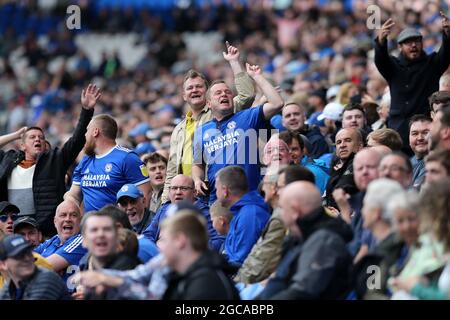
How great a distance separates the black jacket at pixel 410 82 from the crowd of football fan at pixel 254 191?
0.01 meters

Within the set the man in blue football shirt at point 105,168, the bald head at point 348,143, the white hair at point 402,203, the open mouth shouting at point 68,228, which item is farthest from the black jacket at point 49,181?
the white hair at point 402,203

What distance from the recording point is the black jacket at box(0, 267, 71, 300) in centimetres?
872

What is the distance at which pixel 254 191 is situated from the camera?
10.2 meters

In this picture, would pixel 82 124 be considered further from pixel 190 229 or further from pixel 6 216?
pixel 190 229

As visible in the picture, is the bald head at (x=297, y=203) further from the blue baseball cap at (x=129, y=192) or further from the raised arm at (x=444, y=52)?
the raised arm at (x=444, y=52)

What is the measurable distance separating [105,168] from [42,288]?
3213 mm

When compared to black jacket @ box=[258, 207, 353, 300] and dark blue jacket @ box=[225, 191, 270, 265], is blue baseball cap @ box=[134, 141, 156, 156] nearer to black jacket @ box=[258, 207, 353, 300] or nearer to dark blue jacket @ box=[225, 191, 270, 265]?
dark blue jacket @ box=[225, 191, 270, 265]

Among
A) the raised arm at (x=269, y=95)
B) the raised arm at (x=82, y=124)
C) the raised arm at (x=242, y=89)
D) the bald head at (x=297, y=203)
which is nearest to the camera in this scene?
the bald head at (x=297, y=203)

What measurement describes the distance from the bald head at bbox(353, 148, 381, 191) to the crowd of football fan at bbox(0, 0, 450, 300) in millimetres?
12

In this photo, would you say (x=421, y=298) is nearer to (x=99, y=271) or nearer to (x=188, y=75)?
(x=99, y=271)

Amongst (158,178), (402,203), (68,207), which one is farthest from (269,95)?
(402,203)

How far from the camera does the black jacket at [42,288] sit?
872 centimetres

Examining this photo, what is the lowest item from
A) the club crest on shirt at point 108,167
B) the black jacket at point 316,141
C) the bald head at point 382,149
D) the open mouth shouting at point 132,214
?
the open mouth shouting at point 132,214

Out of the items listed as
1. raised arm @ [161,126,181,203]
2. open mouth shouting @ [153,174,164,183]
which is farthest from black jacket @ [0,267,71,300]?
open mouth shouting @ [153,174,164,183]
